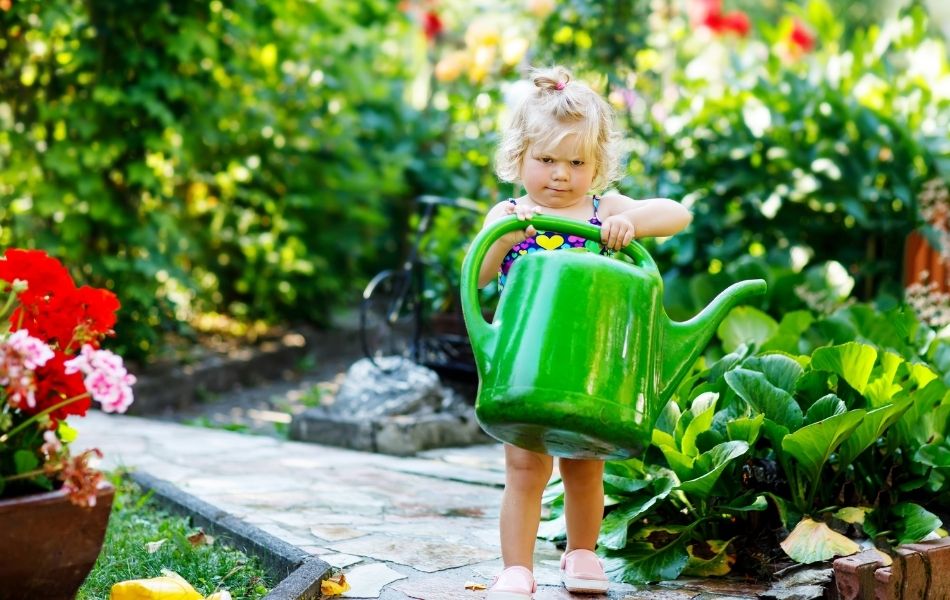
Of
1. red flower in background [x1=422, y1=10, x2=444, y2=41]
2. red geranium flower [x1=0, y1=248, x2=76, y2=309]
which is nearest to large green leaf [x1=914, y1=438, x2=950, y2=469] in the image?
red geranium flower [x1=0, y1=248, x2=76, y2=309]

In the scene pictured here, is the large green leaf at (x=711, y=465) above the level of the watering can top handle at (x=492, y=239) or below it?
below

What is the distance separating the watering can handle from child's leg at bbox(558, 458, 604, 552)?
16.1 inches

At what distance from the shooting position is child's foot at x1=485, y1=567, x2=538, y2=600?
1997 millimetres

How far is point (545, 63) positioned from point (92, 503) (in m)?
3.83

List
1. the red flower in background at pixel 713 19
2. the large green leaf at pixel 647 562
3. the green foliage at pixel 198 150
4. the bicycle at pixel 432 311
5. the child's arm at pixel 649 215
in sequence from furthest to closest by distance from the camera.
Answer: the red flower in background at pixel 713 19
the green foliage at pixel 198 150
the bicycle at pixel 432 311
the large green leaf at pixel 647 562
the child's arm at pixel 649 215

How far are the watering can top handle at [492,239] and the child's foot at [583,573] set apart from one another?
579mm

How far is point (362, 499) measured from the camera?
301cm

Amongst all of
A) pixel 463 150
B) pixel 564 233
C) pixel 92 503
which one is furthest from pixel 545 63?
pixel 92 503

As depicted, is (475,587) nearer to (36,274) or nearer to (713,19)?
(36,274)

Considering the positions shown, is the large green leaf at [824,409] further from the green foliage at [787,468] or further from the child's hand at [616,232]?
the child's hand at [616,232]

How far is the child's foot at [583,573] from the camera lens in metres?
2.14

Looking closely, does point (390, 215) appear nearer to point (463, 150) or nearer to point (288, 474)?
point (463, 150)

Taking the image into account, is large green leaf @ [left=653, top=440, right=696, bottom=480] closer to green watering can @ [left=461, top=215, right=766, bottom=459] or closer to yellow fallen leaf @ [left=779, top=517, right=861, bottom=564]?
yellow fallen leaf @ [left=779, top=517, right=861, bottom=564]

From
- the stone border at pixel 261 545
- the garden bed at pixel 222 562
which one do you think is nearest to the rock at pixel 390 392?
the stone border at pixel 261 545
